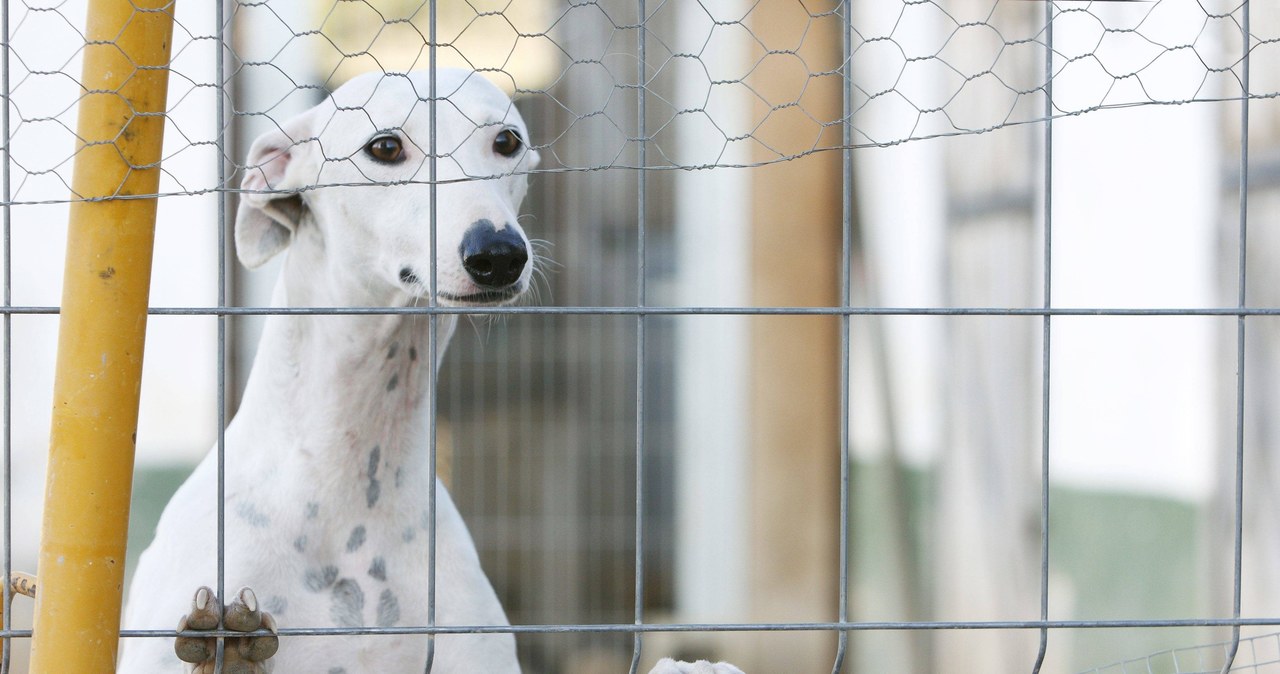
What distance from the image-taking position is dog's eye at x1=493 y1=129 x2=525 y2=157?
1.79 meters

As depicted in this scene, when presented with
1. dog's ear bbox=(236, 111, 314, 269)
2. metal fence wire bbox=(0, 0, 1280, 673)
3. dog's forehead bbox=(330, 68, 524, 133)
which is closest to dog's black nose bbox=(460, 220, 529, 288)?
dog's forehead bbox=(330, 68, 524, 133)

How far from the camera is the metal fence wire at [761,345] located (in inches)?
130

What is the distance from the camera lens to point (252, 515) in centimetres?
171

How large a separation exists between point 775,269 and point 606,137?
2.26ft

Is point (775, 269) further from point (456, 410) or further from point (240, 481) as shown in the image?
point (240, 481)

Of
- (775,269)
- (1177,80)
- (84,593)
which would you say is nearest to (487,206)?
(84,593)

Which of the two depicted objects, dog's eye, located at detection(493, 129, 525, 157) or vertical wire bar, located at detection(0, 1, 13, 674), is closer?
vertical wire bar, located at detection(0, 1, 13, 674)

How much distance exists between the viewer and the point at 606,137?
13.4 feet

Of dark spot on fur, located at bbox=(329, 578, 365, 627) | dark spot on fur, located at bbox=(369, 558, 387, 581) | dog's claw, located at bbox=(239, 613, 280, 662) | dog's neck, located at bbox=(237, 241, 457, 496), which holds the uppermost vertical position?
dog's neck, located at bbox=(237, 241, 457, 496)

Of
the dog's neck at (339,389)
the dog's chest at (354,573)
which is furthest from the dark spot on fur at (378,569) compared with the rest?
the dog's neck at (339,389)

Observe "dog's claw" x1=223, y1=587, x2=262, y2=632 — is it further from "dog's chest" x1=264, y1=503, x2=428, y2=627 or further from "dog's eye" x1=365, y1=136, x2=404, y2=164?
"dog's eye" x1=365, y1=136, x2=404, y2=164

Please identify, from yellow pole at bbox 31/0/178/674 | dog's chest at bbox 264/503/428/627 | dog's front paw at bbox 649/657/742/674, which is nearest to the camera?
yellow pole at bbox 31/0/178/674

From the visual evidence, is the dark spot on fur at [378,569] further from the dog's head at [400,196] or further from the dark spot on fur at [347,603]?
the dog's head at [400,196]

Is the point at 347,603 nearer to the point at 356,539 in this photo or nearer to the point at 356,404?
the point at 356,539
